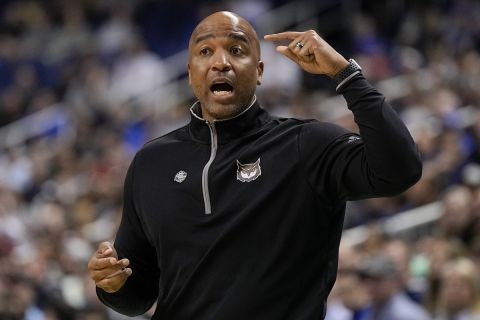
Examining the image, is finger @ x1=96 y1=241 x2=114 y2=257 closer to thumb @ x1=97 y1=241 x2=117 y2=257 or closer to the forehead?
thumb @ x1=97 y1=241 x2=117 y2=257

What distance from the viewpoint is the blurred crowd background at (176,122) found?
6.70 m

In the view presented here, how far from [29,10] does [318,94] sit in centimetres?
467

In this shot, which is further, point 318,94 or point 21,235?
point 318,94

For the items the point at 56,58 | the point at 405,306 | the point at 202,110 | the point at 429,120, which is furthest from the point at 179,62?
the point at 202,110

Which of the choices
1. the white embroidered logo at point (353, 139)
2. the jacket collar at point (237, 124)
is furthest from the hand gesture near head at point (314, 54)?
the jacket collar at point (237, 124)

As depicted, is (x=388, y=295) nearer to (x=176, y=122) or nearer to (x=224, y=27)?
(x=224, y=27)

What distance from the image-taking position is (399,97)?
9.70 meters

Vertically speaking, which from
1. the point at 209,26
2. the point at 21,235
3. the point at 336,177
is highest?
the point at 209,26

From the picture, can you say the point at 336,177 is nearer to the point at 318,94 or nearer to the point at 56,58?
the point at 318,94

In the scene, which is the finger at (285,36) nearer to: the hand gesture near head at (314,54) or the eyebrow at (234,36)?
the hand gesture near head at (314,54)

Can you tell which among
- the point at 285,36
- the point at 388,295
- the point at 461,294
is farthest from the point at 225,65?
the point at 388,295

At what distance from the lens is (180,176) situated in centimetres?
329

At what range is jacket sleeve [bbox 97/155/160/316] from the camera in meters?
3.41

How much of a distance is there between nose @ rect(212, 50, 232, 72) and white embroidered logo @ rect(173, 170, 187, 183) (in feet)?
1.09
